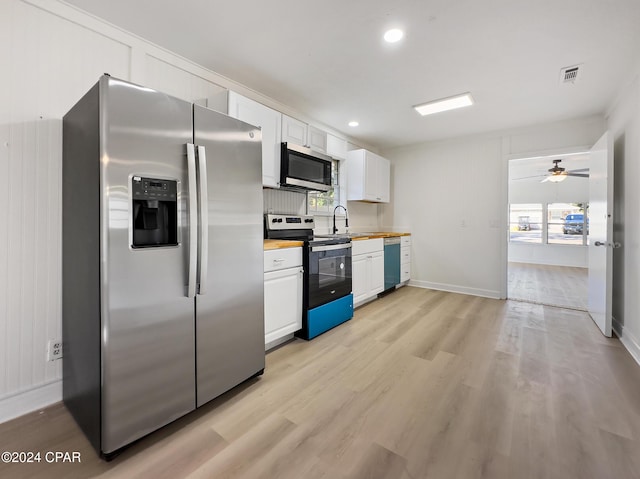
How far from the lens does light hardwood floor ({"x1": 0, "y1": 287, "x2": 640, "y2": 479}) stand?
1308 millimetres

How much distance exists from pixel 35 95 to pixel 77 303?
1262 mm

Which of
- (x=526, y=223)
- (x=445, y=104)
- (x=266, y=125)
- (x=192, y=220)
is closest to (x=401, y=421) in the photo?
(x=192, y=220)

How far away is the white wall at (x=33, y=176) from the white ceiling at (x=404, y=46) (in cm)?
31

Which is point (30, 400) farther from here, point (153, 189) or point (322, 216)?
point (322, 216)

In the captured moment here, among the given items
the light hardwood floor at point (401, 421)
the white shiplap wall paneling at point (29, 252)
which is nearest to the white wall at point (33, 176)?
the white shiplap wall paneling at point (29, 252)

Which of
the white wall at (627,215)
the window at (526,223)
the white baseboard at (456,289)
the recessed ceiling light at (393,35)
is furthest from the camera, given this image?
the window at (526,223)

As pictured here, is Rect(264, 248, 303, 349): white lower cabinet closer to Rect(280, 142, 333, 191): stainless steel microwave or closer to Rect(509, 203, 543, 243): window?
Rect(280, 142, 333, 191): stainless steel microwave

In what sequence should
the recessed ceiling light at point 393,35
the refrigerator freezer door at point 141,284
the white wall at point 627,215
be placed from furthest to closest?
the white wall at point 627,215 → the recessed ceiling light at point 393,35 → the refrigerator freezer door at point 141,284

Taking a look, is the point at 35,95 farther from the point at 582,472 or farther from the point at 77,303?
the point at 582,472

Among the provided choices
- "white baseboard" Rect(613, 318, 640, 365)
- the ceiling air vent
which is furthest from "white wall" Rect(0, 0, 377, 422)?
"white baseboard" Rect(613, 318, 640, 365)

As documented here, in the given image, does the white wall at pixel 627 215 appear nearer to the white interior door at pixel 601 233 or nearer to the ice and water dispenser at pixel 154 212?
the white interior door at pixel 601 233

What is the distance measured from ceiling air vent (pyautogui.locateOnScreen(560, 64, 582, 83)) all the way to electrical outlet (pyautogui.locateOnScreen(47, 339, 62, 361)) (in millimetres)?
4348

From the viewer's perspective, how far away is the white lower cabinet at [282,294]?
7.65 feet

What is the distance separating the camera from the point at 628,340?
8.43ft
